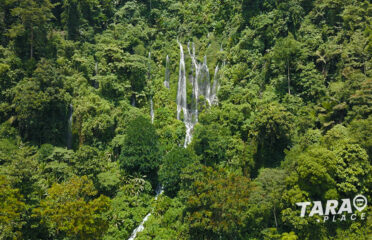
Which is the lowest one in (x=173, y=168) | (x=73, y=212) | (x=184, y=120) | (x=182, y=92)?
(x=73, y=212)

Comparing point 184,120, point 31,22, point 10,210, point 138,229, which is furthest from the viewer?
point 184,120

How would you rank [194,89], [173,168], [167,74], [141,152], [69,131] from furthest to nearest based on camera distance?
[167,74], [194,89], [69,131], [141,152], [173,168]

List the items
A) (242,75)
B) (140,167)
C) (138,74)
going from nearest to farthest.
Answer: (140,167) < (242,75) < (138,74)

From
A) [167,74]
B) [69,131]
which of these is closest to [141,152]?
[69,131]

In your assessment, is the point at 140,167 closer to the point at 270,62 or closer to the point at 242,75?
the point at 242,75

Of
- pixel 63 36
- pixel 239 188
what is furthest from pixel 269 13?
pixel 63 36

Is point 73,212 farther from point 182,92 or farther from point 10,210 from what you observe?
point 182,92

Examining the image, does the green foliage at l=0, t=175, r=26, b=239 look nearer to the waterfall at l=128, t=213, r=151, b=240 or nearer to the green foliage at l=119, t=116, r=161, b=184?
the waterfall at l=128, t=213, r=151, b=240

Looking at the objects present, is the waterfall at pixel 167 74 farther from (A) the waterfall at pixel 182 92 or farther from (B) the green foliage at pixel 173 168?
(B) the green foliage at pixel 173 168

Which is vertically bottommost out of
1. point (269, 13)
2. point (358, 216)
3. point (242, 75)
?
point (358, 216)
